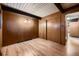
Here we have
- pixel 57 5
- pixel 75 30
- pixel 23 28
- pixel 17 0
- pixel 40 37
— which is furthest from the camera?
pixel 23 28

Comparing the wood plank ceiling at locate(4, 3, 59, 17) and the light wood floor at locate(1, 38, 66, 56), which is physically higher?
the wood plank ceiling at locate(4, 3, 59, 17)

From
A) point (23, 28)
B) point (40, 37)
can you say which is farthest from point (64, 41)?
point (23, 28)

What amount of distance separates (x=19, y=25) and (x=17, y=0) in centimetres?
154

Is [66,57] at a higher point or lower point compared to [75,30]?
lower

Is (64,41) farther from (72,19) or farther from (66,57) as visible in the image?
(72,19)

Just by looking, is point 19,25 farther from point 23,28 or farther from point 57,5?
point 57,5

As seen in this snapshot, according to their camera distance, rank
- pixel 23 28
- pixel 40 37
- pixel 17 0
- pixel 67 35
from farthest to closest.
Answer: pixel 23 28 → pixel 40 37 → pixel 67 35 → pixel 17 0

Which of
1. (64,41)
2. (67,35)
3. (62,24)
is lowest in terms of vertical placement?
(64,41)

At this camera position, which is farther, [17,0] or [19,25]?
[19,25]

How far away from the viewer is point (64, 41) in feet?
5.19

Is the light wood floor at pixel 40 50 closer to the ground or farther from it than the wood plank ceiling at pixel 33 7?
closer to the ground

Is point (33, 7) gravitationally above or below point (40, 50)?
above

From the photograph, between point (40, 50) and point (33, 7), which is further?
point (40, 50)

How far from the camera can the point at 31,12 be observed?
167cm
